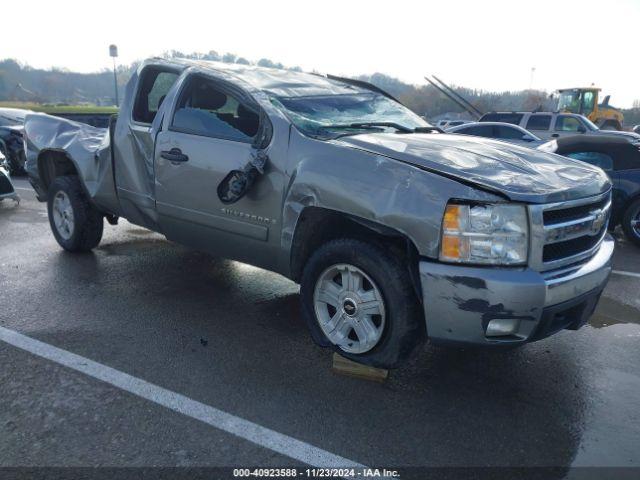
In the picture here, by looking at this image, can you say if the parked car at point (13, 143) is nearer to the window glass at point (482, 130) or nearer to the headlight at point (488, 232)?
the window glass at point (482, 130)

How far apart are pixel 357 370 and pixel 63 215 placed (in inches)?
158

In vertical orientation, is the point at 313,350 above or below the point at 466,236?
below

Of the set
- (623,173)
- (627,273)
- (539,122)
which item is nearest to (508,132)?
(539,122)

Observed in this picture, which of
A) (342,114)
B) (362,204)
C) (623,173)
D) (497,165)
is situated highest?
(342,114)

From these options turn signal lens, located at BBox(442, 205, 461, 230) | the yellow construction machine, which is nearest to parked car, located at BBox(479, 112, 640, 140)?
the yellow construction machine

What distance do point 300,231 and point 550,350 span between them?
1.93 meters

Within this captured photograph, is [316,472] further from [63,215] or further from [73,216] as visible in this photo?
[63,215]

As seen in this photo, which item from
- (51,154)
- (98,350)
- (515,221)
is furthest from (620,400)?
(51,154)

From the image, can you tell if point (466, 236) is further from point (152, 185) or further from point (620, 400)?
point (152, 185)

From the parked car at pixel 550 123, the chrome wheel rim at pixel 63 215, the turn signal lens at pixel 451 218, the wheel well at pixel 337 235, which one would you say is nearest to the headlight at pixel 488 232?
the turn signal lens at pixel 451 218

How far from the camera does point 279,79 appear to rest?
14.3ft

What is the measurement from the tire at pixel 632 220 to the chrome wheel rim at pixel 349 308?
5.26 m

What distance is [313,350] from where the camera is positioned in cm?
375

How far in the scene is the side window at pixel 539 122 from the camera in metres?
16.2
